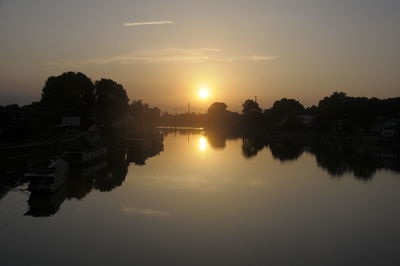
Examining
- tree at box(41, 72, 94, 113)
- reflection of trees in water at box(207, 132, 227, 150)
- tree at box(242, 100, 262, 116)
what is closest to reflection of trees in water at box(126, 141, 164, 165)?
reflection of trees in water at box(207, 132, 227, 150)

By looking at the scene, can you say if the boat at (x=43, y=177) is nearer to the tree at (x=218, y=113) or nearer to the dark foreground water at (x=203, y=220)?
the dark foreground water at (x=203, y=220)

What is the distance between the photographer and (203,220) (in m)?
15.4

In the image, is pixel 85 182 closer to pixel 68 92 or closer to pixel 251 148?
pixel 251 148

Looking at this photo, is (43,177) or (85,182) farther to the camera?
(85,182)

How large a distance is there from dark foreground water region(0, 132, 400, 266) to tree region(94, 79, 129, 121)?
3186 centimetres

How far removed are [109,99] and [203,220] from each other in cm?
4838

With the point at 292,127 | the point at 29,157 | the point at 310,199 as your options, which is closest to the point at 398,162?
the point at 310,199

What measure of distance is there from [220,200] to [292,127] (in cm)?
6094

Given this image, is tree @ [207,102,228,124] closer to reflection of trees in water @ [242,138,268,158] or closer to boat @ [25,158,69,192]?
reflection of trees in water @ [242,138,268,158]

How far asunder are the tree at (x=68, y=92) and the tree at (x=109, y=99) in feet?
7.29

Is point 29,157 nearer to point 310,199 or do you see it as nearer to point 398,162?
point 310,199

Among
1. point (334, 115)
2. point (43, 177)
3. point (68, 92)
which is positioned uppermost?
point (68, 92)

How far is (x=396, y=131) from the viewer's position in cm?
5488

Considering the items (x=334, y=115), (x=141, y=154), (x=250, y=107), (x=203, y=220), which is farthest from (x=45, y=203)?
(x=250, y=107)
